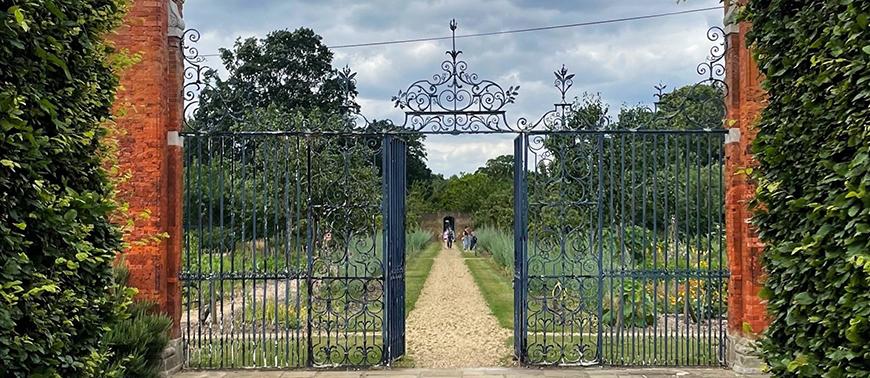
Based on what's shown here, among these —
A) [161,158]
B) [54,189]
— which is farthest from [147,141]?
[54,189]

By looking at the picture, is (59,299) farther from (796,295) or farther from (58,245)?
(796,295)

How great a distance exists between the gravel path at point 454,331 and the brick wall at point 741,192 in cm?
246

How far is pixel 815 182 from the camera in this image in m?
3.52

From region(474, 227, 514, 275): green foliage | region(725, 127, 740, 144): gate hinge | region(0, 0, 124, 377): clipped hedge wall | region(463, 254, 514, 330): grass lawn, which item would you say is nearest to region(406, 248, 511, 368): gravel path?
region(463, 254, 514, 330): grass lawn

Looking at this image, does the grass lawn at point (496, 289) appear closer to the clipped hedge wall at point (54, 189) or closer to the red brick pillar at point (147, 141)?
the red brick pillar at point (147, 141)

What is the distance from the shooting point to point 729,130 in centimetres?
673

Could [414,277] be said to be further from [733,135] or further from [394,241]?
[733,135]

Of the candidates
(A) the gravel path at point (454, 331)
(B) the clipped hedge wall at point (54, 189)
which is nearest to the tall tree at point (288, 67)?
(A) the gravel path at point (454, 331)

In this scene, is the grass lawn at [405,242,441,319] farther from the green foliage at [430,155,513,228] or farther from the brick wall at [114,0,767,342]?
the green foliage at [430,155,513,228]

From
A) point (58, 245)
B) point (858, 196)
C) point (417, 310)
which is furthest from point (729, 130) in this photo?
point (417, 310)

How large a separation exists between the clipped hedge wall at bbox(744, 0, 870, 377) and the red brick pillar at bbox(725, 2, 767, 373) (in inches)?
97.8

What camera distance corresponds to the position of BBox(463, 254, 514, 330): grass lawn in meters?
11.2

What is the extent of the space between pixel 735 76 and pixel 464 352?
4.14 m

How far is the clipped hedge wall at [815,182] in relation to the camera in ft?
10.1
